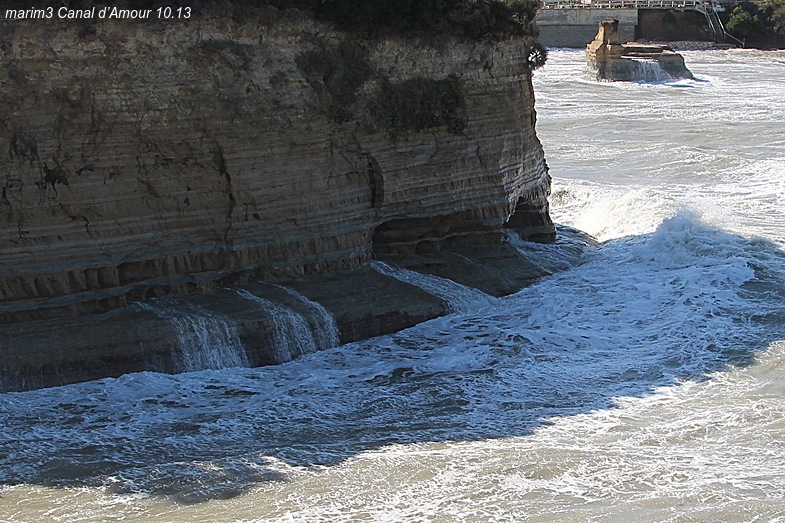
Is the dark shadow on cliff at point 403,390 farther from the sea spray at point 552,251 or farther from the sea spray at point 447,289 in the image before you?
the sea spray at point 552,251

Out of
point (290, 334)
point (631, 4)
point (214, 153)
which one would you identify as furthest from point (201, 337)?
point (631, 4)

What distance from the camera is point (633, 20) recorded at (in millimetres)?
67625

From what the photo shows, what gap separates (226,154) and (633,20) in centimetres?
5766

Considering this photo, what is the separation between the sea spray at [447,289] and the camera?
49.8 ft

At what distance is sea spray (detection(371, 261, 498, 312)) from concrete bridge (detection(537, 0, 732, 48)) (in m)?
54.3

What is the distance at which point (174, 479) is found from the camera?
10.2 meters

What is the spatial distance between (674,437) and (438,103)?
6.40m

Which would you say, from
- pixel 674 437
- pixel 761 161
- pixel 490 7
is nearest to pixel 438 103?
pixel 490 7

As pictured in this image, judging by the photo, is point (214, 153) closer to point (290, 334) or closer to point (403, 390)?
point (290, 334)

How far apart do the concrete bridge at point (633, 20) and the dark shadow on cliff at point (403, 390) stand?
53.7 m

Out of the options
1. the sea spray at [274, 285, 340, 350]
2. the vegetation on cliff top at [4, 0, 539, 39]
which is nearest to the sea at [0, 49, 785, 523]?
the sea spray at [274, 285, 340, 350]

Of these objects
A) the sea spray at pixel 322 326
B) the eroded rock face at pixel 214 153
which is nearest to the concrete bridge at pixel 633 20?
the eroded rock face at pixel 214 153

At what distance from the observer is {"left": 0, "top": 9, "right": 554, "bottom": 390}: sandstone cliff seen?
1285cm

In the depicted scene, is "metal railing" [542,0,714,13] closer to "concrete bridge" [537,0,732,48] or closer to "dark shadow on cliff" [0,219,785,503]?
"concrete bridge" [537,0,732,48]
